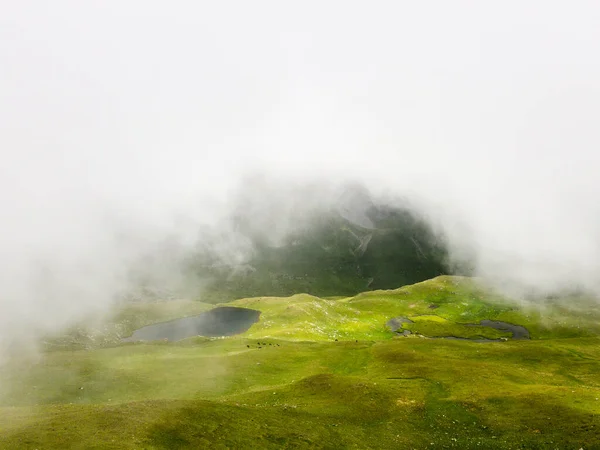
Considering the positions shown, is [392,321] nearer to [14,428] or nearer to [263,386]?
[263,386]

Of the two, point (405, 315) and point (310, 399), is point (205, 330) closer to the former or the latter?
point (405, 315)

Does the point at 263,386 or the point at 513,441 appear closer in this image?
the point at 513,441

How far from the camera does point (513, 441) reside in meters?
46.7

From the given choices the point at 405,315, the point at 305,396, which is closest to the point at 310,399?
the point at 305,396

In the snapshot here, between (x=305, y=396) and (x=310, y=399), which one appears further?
(x=305, y=396)

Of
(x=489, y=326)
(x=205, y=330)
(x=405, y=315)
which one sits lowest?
(x=205, y=330)

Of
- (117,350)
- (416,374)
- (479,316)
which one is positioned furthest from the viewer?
(479,316)

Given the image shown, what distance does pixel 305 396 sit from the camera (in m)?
62.6

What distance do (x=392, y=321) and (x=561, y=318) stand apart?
72.6 m

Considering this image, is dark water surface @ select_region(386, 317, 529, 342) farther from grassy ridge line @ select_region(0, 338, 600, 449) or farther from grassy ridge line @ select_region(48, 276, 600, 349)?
grassy ridge line @ select_region(0, 338, 600, 449)

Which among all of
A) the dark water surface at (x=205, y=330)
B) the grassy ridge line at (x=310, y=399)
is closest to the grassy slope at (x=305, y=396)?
the grassy ridge line at (x=310, y=399)

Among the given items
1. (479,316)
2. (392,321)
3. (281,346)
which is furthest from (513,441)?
(479,316)

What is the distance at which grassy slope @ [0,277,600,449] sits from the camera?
136ft

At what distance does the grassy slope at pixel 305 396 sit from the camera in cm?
4150
